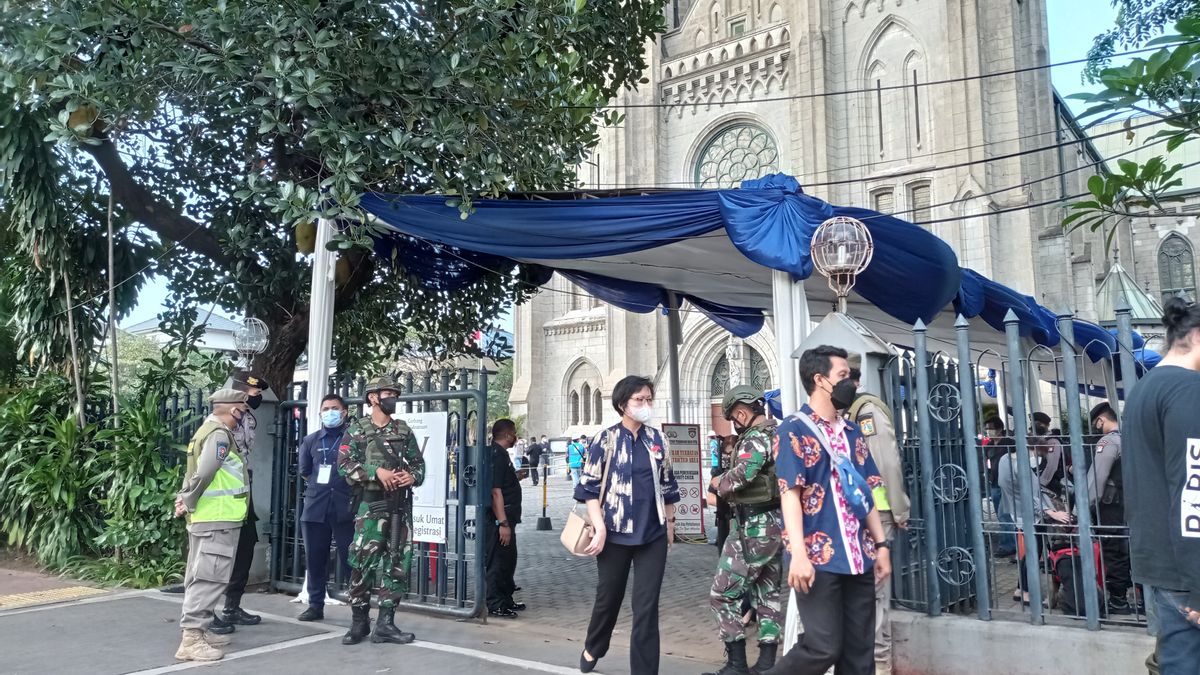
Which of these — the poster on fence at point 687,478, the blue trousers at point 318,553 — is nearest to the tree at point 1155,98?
the blue trousers at point 318,553

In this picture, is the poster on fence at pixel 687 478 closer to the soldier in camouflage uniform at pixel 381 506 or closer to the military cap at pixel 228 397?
the soldier in camouflage uniform at pixel 381 506

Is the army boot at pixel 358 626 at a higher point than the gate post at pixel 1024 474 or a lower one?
lower

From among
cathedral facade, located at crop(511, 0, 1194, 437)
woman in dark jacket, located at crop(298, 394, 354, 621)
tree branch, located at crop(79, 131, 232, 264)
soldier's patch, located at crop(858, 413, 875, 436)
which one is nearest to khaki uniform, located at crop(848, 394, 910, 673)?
soldier's patch, located at crop(858, 413, 875, 436)

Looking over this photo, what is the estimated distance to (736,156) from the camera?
96.2 feet

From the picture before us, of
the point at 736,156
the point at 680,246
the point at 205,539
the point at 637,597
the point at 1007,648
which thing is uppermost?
the point at 736,156

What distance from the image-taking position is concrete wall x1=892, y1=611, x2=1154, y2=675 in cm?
418

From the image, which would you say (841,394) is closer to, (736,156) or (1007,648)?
(1007,648)

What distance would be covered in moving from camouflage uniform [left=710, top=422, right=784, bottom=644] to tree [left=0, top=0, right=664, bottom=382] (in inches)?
135

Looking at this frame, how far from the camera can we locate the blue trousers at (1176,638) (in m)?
2.65

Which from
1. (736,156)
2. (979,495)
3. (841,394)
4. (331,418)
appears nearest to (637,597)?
(841,394)

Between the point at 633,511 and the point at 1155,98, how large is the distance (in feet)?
10.5

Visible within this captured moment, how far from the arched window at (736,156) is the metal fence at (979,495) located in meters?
23.5

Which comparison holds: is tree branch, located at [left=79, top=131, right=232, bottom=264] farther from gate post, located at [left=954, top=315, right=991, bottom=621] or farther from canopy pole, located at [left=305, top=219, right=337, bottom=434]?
gate post, located at [left=954, top=315, right=991, bottom=621]

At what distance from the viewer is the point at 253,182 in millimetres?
6680
